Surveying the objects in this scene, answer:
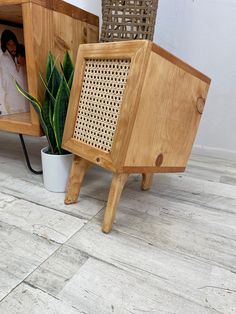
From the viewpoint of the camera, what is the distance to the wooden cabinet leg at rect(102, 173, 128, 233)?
637mm

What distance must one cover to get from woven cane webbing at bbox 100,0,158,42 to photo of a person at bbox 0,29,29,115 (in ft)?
1.17

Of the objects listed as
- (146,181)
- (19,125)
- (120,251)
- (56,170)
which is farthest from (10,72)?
(120,251)

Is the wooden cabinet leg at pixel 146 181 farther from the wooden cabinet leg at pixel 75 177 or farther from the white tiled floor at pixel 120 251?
the wooden cabinet leg at pixel 75 177

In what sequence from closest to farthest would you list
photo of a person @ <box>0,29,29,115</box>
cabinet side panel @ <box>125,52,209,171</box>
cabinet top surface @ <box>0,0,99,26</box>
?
cabinet side panel @ <box>125,52,209,171</box> < cabinet top surface @ <box>0,0,99,26</box> < photo of a person @ <box>0,29,29,115</box>

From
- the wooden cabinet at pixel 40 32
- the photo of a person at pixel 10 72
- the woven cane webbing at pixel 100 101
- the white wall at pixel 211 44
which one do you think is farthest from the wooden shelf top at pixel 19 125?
the white wall at pixel 211 44

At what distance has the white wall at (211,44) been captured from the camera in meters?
1.11

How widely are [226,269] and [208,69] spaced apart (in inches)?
35.4

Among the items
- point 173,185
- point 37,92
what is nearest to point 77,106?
point 37,92

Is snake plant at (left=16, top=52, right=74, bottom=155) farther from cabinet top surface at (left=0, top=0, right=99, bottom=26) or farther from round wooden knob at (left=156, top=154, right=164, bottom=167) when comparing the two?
round wooden knob at (left=156, top=154, right=164, bottom=167)

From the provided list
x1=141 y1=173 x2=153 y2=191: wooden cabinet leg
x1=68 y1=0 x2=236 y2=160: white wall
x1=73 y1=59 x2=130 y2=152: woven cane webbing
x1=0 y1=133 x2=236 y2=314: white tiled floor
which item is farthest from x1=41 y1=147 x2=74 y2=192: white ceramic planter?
x1=68 y1=0 x2=236 y2=160: white wall

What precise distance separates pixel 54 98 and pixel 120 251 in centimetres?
47

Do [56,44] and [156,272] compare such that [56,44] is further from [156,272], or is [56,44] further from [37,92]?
[156,272]

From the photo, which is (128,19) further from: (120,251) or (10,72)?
(120,251)

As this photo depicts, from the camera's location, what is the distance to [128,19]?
88 centimetres
